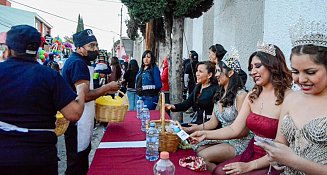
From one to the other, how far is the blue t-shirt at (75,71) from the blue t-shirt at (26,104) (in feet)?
3.30

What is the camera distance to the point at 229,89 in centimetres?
352

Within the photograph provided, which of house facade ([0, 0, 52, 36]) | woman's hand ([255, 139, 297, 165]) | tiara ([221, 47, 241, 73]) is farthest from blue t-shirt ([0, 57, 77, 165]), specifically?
house facade ([0, 0, 52, 36])

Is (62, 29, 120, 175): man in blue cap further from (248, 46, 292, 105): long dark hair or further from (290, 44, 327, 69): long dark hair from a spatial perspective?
(290, 44, 327, 69): long dark hair

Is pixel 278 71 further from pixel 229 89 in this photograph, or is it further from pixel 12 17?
pixel 12 17

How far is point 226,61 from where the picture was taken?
371 centimetres

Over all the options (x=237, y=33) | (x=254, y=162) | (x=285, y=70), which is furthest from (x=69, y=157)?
(x=237, y=33)

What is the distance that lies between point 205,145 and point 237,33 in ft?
13.9

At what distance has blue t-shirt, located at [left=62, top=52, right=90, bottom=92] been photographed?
3.21 meters

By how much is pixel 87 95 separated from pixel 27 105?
3.65 feet

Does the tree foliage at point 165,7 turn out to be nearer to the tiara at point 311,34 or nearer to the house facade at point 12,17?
the tiara at point 311,34

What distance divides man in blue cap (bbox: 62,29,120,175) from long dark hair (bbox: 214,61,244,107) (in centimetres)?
119

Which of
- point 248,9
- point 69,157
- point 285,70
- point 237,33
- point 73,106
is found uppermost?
point 248,9

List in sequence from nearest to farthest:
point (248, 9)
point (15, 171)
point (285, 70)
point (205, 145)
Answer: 1. point (15, 171)
2. point (285, 70)
3. point (205, 145)
4. point (248, 9)

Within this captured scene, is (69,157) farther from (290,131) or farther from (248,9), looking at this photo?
(248,9)
